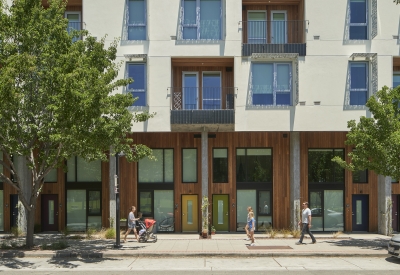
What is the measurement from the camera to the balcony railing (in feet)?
75.1

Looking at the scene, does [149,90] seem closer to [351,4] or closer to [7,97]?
[7,97]

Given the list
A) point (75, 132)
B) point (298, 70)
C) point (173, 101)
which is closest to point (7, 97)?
point (75, 132)

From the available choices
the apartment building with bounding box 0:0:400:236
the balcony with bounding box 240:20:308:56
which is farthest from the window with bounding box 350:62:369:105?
the balcony with bounding box 240:20:308:56

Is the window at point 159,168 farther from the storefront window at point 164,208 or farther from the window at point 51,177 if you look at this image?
the window at point 51,177

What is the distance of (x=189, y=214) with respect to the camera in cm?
2383

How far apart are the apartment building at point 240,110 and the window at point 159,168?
0.05 metres

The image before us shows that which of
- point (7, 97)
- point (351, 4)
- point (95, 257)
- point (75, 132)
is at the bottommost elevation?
point (95, 257)

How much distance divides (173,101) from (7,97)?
8.92 meters

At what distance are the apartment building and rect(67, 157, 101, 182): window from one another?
0.17ft

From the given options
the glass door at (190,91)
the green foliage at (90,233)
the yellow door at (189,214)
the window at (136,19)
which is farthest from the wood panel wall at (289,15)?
the green foliage at (90,233)

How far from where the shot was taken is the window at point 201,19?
2214cm

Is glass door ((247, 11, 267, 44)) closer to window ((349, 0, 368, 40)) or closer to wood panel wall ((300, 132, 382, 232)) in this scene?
window ((349, 0, 368, 40))

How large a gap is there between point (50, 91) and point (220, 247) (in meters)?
8.84

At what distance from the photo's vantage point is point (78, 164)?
24.2m
